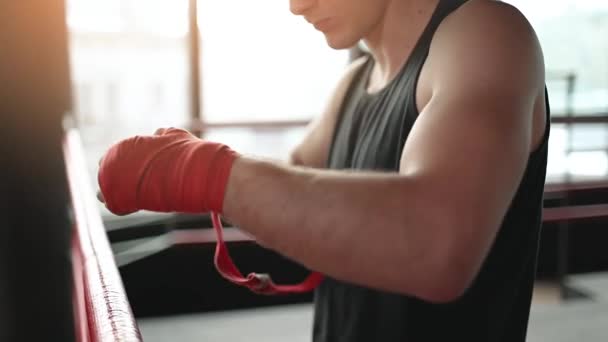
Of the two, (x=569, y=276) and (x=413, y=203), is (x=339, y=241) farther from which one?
(x=569, y=276)

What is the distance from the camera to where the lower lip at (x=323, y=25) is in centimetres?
100

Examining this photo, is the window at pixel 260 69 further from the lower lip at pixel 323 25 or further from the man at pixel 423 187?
the man at pixel 423 187

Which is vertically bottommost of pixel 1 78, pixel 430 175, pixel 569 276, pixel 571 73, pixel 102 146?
pixel 569 276

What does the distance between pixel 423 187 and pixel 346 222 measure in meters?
0.07

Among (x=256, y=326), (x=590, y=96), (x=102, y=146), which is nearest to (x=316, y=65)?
(x=102, y=146)

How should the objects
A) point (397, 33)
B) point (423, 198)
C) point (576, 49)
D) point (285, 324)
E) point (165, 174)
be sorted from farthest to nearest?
point (576, 49) < point (285, 324) < point (397, 33) < point (165, 174) < point (423, 198)

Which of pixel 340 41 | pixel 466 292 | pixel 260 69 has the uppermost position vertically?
pixel 340 41

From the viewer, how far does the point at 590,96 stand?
14.4 ft

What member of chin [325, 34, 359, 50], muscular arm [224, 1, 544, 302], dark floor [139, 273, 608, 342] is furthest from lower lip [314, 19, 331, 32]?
dark floor [139, 273, 608, 342]

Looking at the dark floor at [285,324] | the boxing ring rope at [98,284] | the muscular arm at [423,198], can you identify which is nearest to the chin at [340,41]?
the muscular arm at [423,198]

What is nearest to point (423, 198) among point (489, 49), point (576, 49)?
point (489, 49)

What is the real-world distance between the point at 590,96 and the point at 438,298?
4.25 meters

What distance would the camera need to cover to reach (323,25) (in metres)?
1.01

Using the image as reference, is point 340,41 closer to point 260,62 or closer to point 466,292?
point 466,292
